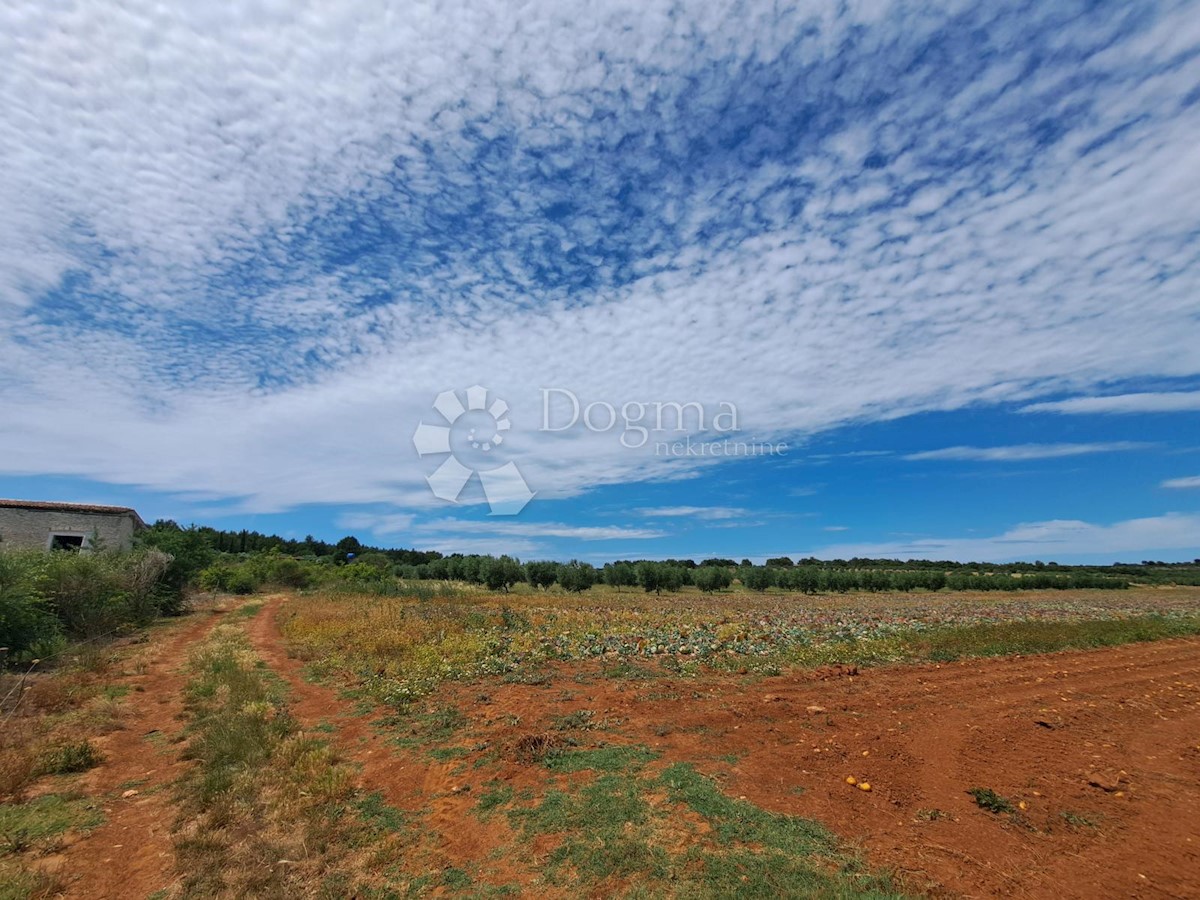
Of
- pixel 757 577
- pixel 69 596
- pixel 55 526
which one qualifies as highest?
pixel 55 526

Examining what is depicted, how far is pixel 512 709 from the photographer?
31.6 ft

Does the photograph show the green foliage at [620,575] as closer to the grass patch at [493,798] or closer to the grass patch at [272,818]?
the grass patch at [272,818]

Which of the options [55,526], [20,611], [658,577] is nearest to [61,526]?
[55,526]

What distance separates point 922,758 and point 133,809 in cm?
900

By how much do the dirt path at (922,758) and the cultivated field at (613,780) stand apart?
4cm

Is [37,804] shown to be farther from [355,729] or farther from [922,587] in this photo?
[922,587]

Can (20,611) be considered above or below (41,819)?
above

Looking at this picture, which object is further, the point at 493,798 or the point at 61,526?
the point at 61,526

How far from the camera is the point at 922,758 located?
265 inches

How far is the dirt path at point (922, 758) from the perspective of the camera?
4.70 metres

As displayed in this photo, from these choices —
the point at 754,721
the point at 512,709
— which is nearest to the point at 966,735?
the point at 754,721

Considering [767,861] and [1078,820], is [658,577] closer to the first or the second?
[1078,820]

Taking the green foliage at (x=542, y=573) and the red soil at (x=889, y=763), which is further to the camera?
the green foliage at (x=542, y=573)

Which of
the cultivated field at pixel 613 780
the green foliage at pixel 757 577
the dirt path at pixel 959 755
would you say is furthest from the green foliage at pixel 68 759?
the green foliage at pixel 757 577
